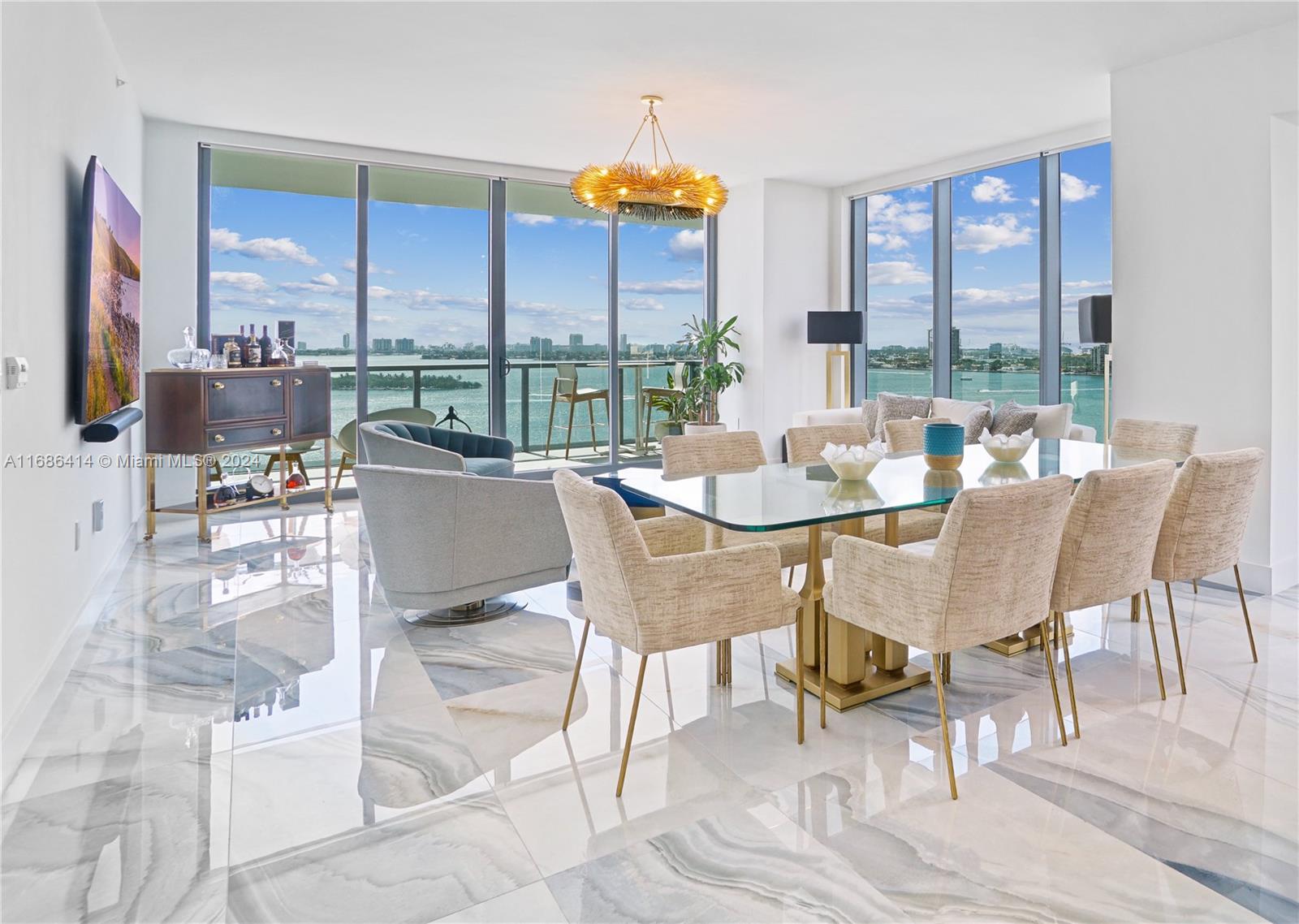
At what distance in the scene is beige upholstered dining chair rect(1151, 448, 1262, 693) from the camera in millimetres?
2910

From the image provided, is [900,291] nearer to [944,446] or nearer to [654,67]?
[654,67]

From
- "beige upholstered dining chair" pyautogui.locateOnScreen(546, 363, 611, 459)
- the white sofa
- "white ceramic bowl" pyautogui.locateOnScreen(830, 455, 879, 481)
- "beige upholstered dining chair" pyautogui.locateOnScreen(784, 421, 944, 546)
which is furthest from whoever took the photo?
"beige upholstered dining chair" pyautogui.locateOnScreen(546, 363, 611, 459)

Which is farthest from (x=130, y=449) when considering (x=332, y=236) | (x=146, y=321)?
(x=332, y=236)

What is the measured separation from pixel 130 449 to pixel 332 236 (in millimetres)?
2208

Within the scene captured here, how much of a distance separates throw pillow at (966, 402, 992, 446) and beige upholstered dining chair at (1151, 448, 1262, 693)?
2657mm

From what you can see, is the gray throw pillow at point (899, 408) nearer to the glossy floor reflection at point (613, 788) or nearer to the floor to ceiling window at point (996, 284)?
the floor to ceiling window at point (996, 284)

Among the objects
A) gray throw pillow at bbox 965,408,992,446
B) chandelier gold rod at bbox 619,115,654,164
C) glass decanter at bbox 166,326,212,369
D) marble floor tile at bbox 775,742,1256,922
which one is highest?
chandelier gold rod at bbox 619,115,654,164

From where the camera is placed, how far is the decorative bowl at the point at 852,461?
10.00 feet

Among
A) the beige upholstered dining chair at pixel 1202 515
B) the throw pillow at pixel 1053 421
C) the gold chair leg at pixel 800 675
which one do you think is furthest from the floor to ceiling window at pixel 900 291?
the gold chair leg at pixel 800 675

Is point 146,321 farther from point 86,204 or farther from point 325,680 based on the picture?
point 325,680

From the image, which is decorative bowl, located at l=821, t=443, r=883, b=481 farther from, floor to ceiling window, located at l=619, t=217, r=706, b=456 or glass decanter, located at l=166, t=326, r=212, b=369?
floor to ceiling window, located at l=619, t=217, r=706, b=456

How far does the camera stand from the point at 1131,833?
2.08 metres

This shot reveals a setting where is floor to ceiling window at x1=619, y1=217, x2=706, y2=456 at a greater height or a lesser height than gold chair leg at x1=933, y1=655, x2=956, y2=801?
greater

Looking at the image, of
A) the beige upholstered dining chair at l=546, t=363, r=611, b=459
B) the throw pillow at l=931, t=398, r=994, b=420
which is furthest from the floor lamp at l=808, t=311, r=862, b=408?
the beige upholstered dining chair at l=546, t=363, r=611, b=459
